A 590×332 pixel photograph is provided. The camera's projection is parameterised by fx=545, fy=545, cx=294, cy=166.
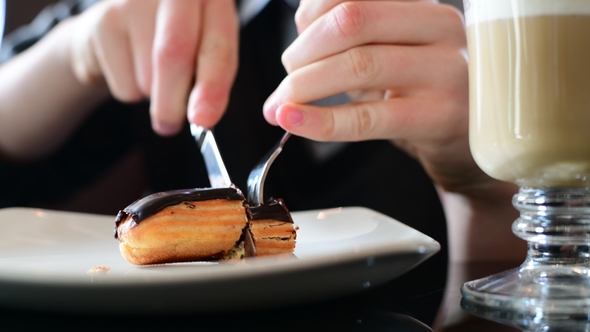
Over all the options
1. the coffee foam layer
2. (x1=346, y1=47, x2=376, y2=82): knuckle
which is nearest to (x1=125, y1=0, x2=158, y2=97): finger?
(x1=346, y1=47, x2=376, y2=82): knuckle

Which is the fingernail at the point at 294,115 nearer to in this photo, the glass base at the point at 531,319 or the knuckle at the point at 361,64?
the knuckle at the point at 361,64

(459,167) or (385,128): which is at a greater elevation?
(385,128)

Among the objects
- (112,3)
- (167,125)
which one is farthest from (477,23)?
(112,3)

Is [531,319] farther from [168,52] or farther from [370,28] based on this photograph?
[168,52]

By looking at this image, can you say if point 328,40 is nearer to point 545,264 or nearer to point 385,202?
point 545,264

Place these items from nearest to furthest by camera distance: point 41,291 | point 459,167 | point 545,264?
point 41,291 → point 545,264 → point 459,167

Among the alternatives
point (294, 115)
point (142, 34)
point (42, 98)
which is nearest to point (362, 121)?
point (294, 115)

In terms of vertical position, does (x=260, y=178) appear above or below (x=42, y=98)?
above
